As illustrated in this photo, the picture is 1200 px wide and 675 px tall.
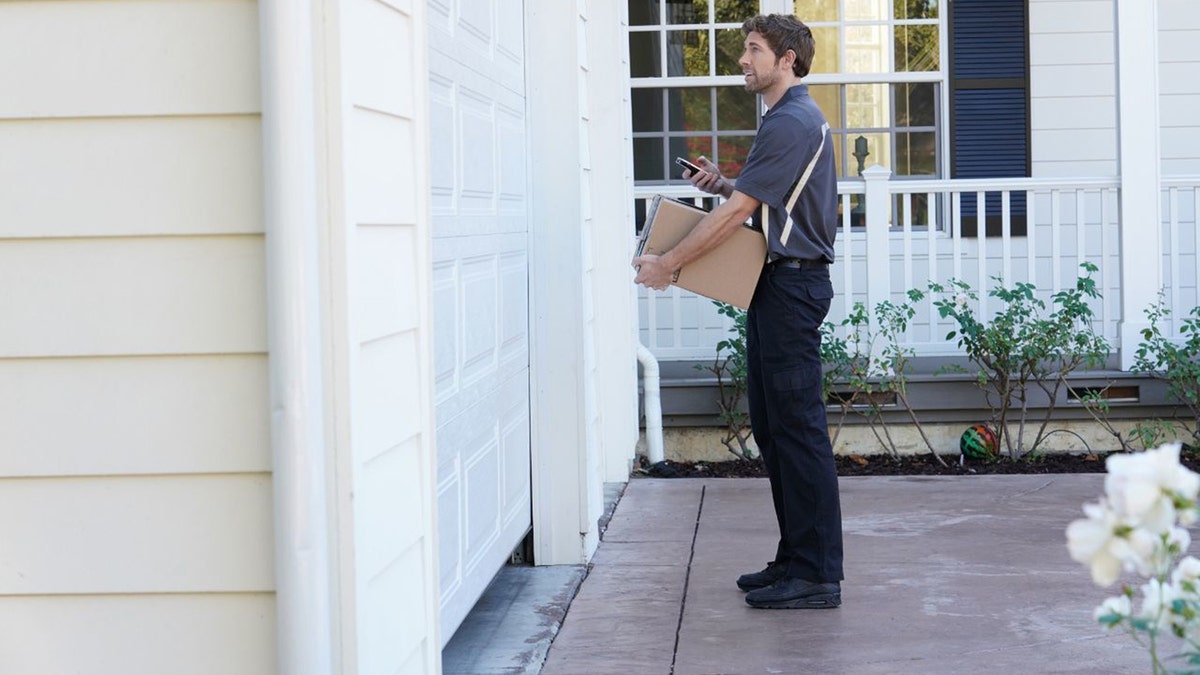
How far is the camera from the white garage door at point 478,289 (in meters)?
3.79

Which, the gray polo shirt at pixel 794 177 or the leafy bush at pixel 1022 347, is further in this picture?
the leafy bush at pixel 1022 347

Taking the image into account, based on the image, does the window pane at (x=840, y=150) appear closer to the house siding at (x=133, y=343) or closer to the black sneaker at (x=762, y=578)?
the black sneaker at (x=762, y=578)

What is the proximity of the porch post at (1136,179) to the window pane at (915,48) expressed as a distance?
5.38ft

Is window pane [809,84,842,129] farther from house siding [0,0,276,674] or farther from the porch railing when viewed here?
house siding [0,0,276,674]

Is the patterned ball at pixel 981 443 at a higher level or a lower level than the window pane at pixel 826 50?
lower

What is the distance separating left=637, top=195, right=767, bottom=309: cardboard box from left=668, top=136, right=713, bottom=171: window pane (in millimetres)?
4581

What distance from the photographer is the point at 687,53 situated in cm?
916

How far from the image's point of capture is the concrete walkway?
417 cm

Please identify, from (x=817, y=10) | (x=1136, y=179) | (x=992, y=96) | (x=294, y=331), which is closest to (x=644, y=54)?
(x=817, y=10)

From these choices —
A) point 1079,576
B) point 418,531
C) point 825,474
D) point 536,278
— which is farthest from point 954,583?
point 418,531

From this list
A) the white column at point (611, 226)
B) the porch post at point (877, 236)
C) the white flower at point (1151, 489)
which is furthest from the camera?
the porch post at point (877, 236)

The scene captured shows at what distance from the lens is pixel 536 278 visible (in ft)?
17.1

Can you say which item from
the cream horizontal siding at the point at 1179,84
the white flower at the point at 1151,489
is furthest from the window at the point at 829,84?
the white flower at the point at 1151,489

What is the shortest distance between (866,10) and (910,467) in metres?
3.14
